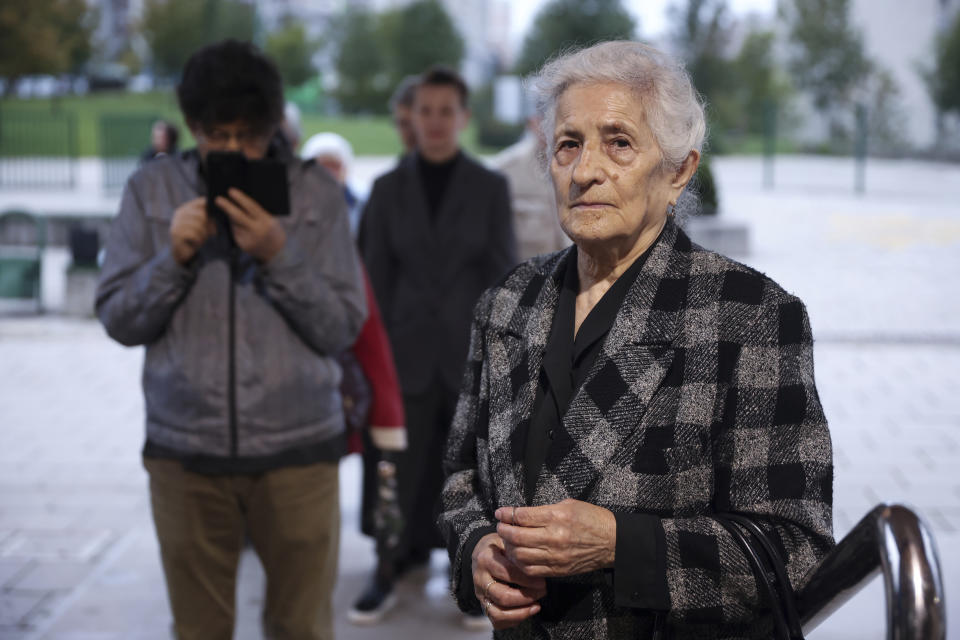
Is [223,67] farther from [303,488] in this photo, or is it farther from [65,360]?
[65,360]

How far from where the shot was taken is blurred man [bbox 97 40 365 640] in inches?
120

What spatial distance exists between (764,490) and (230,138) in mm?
1864

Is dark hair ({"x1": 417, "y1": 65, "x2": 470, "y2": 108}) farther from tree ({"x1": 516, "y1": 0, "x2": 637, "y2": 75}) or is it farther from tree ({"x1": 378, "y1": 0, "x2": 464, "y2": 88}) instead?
tree ({"x1": 378, "y1": 0, "x2": 464, "y2": 88})

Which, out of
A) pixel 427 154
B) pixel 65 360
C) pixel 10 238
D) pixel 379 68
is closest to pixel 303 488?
pixel 427 154

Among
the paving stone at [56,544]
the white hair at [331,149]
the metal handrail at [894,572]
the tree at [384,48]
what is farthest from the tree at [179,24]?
the metal handrail at [894,572]

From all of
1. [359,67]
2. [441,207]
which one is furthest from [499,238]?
[359,67]

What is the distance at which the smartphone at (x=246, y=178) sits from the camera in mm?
3006

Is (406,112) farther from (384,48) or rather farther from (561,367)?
(384,48)

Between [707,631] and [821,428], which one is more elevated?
[821,428]

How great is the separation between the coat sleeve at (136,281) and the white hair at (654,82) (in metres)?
1.30

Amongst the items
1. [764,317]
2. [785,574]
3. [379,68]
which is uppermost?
[379,68]

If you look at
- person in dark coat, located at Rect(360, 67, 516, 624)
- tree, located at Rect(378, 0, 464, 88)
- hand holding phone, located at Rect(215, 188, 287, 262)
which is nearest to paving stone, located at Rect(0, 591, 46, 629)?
person in dark coat, located at Rect(360, 67, 516, 624)

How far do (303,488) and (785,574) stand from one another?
1666 millimetres

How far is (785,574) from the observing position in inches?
74.6
